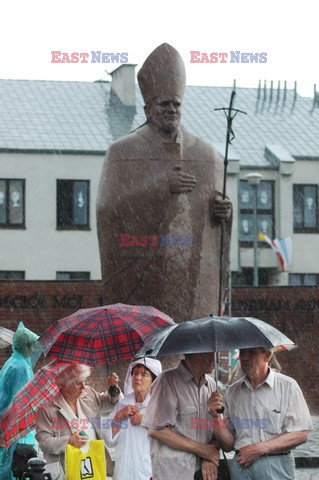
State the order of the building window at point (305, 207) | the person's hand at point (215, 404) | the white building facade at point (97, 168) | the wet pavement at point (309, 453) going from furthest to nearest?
the building window at point (305, 207), the white building facade at point (97, 168), the wet pavement at point (309, 453), the person's hand at point (215, 404)

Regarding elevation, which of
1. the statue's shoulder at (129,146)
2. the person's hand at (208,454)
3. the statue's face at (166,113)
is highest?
the statue's face at (166,113)

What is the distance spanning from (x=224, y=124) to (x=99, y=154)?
19.6 ft

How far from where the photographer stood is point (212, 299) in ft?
53.6

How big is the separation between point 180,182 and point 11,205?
34.3 metres

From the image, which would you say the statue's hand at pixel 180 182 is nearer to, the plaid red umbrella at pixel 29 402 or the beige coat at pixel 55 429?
the plaid red umbrella at pixel 29 402

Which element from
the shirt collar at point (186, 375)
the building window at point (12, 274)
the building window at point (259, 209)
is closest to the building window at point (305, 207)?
the building window at point (259, 209)

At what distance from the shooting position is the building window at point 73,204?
50.0 metres

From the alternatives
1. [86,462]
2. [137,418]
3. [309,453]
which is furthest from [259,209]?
[86,462]

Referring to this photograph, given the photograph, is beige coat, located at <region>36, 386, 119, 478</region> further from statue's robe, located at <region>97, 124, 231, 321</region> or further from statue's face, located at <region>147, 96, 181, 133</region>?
statue's face, located at <region>147, 96, 181, 133</region>

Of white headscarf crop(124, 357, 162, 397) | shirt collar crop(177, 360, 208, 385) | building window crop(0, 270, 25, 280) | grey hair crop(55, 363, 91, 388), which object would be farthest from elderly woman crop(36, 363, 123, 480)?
building window crop(0, 270, 25, 280)

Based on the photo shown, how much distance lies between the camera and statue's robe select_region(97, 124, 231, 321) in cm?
1588

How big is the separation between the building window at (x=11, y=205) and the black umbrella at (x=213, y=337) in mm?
40835

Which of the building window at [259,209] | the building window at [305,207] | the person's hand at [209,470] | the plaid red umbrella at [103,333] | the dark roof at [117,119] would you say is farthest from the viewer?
the building window at [305,207]

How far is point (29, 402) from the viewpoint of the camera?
10.2 m
